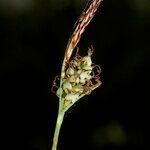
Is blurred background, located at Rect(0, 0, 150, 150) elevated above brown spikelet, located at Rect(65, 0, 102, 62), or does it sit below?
above

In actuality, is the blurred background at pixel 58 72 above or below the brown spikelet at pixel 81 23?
above

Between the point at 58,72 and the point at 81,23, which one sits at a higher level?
the point at 58,72

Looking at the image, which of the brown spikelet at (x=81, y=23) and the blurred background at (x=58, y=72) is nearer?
the brown spikelet at (x=81, y=23)

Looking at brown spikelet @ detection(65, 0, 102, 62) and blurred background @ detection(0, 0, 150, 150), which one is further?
blurred background @ detection(0, 0, 150, 150)

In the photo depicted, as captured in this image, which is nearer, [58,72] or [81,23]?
[81,23]
